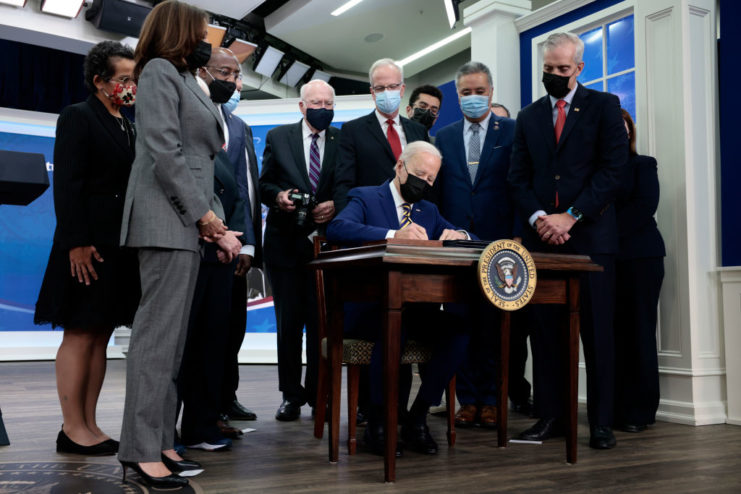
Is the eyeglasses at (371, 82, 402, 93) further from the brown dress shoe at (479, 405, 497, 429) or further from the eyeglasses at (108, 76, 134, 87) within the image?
the brown dress shoe at (479, 405, 497, 429)

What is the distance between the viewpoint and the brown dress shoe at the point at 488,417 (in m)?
3.17

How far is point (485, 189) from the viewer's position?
10.7 feet

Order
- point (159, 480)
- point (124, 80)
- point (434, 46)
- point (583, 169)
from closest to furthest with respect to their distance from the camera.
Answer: point (159, 480)
point (124, 80)
point (583, 169)
point (434, 46)

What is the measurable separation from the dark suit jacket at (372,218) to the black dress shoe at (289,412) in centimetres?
113

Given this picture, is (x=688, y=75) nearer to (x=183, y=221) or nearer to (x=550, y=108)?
(x=550, y=108)

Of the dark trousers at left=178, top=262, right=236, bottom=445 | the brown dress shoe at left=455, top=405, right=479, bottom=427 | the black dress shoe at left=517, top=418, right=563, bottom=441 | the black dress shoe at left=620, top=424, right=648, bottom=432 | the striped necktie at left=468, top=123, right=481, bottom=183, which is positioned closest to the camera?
the dark trousers at left=178, top=262, right=236, bottom=445

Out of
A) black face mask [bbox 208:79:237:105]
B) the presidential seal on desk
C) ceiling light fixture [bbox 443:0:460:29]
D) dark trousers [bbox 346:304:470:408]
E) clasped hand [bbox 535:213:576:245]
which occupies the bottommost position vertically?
dark trousers [bbox 346:304:470:408]

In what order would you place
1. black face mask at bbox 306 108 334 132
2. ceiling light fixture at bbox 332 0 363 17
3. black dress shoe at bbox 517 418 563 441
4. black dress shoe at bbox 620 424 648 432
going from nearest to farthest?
black dress shoe at bbox 517 418 563 441, black dress shoe at bbox 620 424 648 432, black face mask at bbox 306 108 334 132, ceiling light fixture at bbox 332 0 363 17

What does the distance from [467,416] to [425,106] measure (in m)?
1.71

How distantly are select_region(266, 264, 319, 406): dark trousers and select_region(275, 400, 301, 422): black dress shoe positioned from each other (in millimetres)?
25

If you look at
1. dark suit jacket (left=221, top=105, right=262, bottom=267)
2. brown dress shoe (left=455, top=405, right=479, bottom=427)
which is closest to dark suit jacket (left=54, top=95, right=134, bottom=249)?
dark suit jacket (left=221, top=105, right=262, bottom=267)

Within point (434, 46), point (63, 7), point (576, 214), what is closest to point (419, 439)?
point (576, 214)

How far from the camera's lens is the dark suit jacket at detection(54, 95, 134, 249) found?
2457mm

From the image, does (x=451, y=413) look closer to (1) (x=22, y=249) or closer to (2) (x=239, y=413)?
(2) (x=239, y=413)
